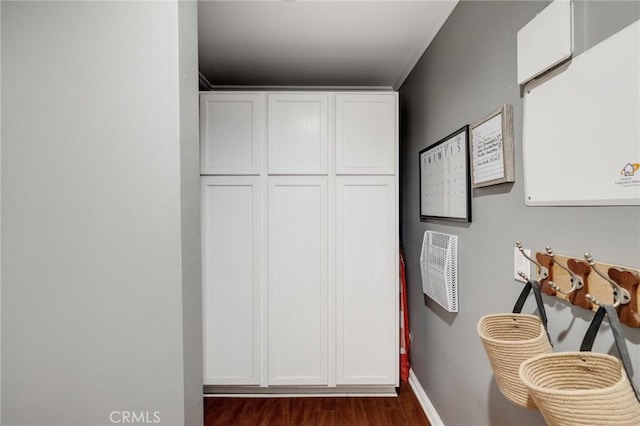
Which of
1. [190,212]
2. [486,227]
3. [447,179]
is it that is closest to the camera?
[190,212]

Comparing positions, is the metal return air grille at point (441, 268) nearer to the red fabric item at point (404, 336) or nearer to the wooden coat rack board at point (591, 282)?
the red fabric item at point (404, 336)

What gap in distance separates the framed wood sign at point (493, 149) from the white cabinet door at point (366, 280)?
2.88 ft

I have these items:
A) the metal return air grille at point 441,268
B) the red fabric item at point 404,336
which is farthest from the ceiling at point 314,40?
the red fabric item at point 404,336

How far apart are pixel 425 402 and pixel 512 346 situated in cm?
163

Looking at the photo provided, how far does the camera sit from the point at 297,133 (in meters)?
2.37

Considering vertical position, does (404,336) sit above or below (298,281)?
below

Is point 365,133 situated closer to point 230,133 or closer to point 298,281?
point 230,133

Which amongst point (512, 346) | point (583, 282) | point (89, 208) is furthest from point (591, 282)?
point (89, 208)

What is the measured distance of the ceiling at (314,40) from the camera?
1856 mm

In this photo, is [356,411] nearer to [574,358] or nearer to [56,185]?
[574,358]

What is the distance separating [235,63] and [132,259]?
1950 mm

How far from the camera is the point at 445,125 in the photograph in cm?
195

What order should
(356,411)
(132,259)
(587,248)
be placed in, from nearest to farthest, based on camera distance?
(587,248) → (132,259) → (356,411)

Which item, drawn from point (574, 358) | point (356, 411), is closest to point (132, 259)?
point (574, 358)
